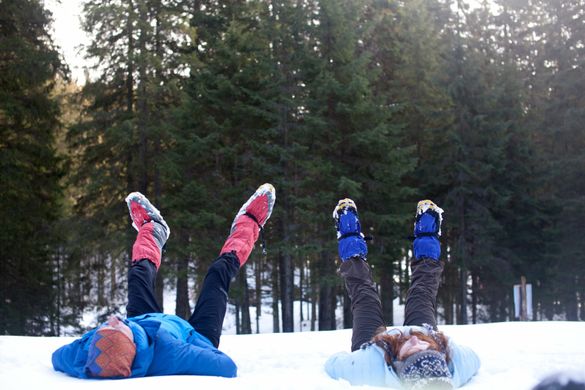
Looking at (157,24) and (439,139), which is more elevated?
(157,24)

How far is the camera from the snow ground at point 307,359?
2836 mm

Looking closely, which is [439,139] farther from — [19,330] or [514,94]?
[19,330]

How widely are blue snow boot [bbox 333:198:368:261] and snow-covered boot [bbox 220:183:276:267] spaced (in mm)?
617

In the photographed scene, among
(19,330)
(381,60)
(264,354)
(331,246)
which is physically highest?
(381,60)

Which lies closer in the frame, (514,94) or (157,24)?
(157,24)

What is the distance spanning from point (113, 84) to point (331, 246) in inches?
329

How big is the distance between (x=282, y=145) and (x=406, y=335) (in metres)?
14.3

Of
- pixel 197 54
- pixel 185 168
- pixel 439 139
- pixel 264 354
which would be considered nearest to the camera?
pixel 264 354

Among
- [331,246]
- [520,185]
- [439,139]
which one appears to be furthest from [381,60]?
[331,246]

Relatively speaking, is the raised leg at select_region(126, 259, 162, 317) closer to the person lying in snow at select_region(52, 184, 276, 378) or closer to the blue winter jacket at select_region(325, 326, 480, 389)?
the person lying in snow at select_region(52, 184, 276, 378)

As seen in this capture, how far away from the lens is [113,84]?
736 inches

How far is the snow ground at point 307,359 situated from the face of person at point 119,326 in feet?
0.82

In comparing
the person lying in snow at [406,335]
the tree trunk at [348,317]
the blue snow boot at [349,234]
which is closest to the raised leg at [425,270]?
the person lying in snow at [406,335]

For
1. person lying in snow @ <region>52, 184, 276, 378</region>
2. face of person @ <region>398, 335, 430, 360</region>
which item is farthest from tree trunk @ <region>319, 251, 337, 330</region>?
face of person @ <region>398, 335, 430, 360</region>
